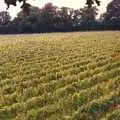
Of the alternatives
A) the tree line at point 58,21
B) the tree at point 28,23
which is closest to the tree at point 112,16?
the tree line at point 58,21

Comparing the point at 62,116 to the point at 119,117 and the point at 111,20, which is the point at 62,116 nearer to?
the point at 119,117

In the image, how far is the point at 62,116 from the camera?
33.4ft

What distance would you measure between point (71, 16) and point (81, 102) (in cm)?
9849

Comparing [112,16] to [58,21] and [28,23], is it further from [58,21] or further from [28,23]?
[28,23]

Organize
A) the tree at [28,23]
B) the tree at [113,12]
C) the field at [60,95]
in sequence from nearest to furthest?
1. the field at [60,95]
2. the tree at [28,23]
3. the tree at [113,12]

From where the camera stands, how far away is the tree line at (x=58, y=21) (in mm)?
99550

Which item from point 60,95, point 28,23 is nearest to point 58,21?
point 28,23

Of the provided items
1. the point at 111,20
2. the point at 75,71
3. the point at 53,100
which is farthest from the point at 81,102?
the point at 111,20

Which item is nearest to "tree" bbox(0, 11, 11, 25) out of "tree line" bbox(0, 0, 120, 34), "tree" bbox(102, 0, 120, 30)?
"tree line" bbox(0, 0, 120, 34)

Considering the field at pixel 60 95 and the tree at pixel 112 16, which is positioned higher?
the field at pixel 60 95

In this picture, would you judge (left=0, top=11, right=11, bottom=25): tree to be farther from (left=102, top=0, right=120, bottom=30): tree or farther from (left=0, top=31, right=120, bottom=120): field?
(left=0, top=31, right=120, bottom=120): field

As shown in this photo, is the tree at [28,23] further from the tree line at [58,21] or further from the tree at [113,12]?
the tree at [113,12]

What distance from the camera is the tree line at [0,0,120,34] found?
327ft

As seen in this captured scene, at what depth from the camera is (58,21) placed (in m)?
105
